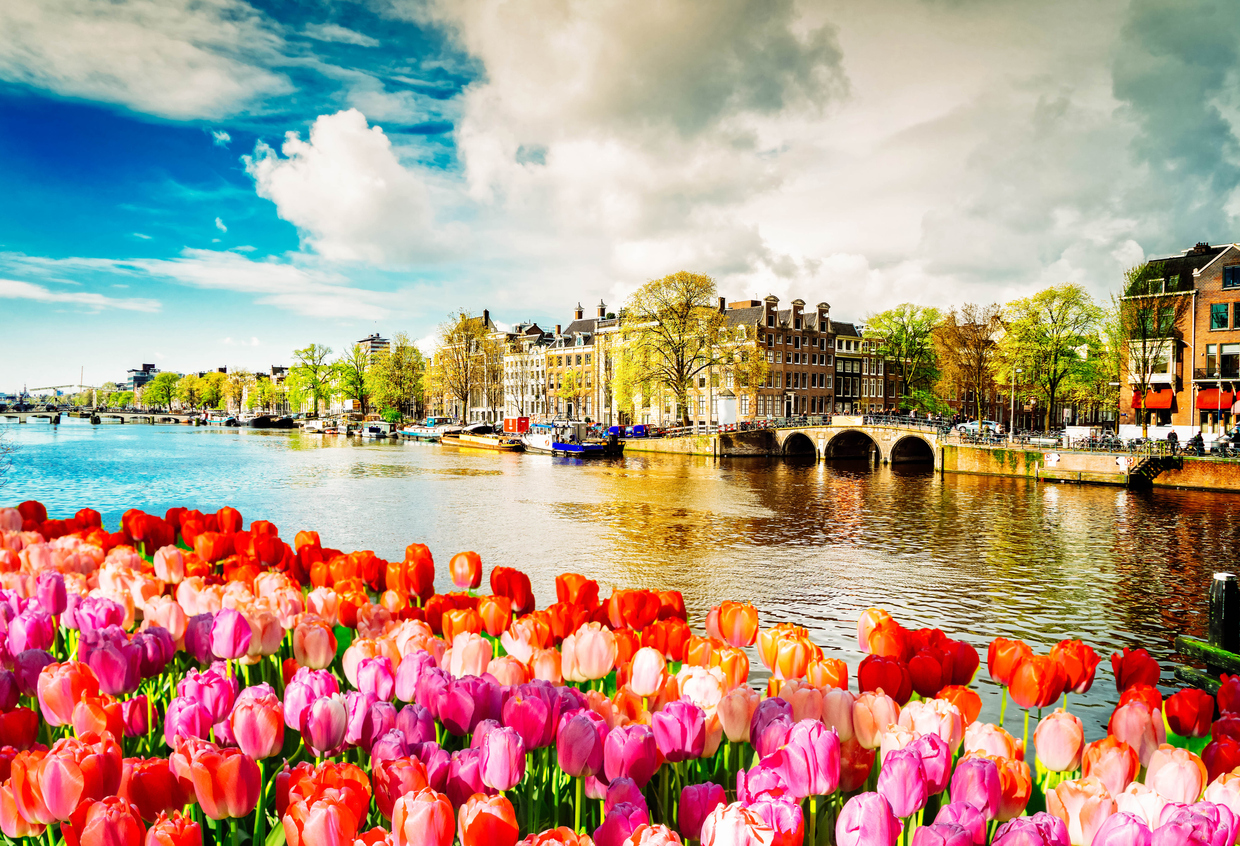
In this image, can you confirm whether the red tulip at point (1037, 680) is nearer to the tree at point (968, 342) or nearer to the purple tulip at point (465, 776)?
the purple tulip at point (465, 776)

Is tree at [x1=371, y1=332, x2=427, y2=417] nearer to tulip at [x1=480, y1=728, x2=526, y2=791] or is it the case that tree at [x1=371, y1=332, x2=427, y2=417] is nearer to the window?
the window

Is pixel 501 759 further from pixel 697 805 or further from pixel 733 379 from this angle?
pixel 733 379

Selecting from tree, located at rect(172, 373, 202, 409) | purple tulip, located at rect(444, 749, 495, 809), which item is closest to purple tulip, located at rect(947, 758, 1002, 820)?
purple tulip, located at rect(444, 749, 495, 809)

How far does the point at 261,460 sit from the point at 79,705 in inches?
1738

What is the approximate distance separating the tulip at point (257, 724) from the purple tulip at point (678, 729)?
1.10m

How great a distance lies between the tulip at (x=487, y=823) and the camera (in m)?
1.75

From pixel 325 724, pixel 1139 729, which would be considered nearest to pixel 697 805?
pixel 325 724

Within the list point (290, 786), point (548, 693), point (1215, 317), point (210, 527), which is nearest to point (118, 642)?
point (290, 786)

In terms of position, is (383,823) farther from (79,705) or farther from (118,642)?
(118,642)

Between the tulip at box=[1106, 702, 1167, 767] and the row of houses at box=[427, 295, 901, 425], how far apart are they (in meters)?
52.2

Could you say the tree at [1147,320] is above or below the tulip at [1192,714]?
above

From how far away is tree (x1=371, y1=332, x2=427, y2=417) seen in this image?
82.9 metres

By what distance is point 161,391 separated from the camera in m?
172

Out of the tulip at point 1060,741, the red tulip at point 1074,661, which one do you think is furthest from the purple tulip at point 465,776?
the red tulip at point 1074,661
